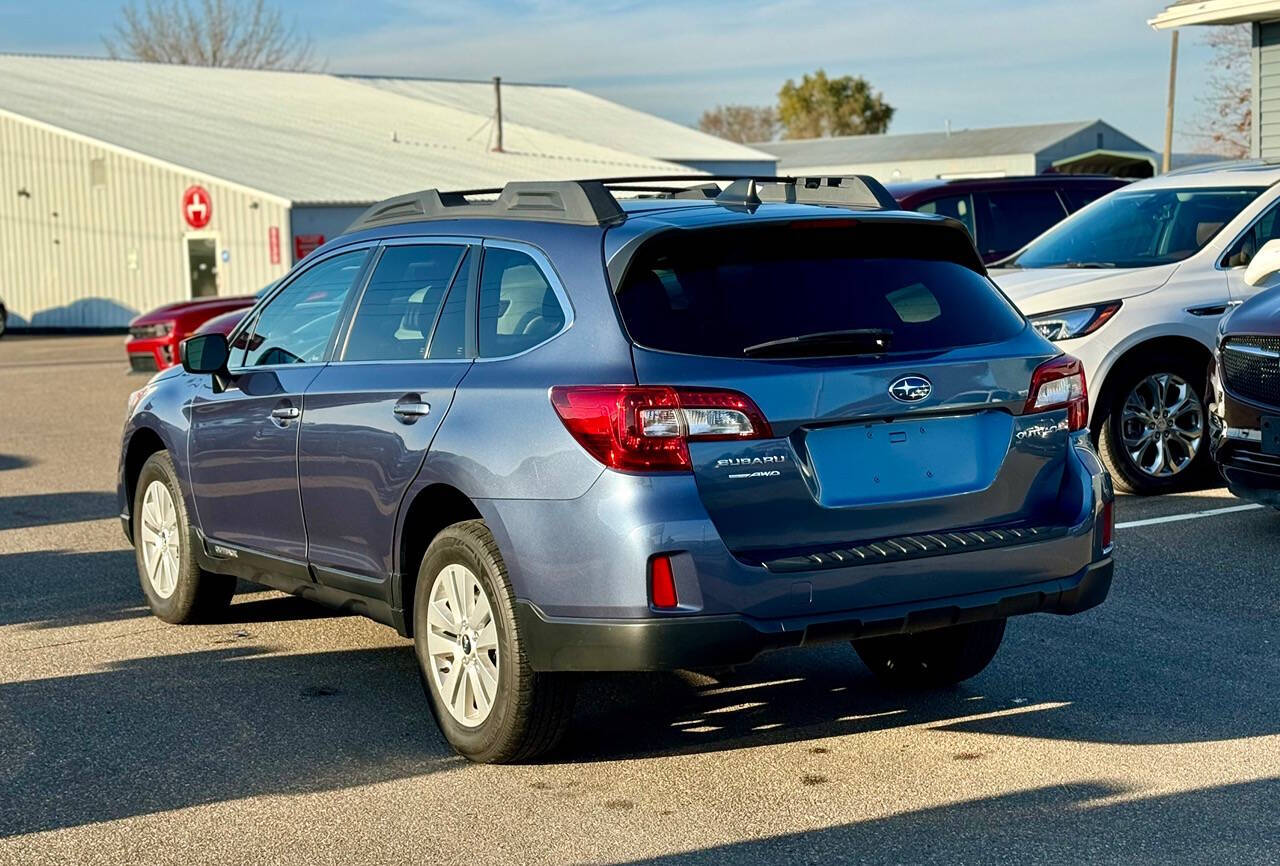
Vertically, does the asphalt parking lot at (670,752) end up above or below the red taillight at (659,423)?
below

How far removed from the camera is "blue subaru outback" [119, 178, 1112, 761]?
483cm

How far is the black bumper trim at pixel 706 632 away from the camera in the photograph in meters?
4.81

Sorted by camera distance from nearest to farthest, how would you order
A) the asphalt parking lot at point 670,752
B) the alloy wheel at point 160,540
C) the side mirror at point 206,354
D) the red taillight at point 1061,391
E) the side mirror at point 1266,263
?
the asphalt parking lot at point 670,752 → the red taillight at point 1061,391 → the side mirror at point 206,354 → the alloy wheel at point 160,540 → the side mirror at point 1266,263

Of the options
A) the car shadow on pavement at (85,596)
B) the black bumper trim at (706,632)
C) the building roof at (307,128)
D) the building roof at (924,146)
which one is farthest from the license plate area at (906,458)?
the building roof at (924,146)

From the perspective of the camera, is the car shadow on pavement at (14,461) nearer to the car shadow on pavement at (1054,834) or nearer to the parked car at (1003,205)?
the parked car at (1003,205)

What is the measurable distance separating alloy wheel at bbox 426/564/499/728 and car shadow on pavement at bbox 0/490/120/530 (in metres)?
5.13

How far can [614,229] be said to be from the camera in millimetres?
5258

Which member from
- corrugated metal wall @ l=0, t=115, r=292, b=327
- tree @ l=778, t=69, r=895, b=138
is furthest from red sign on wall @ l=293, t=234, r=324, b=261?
tree @ l=778, t=69, r=895, b=138

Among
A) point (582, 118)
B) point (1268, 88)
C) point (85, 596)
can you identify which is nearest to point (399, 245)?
point (85, 596)

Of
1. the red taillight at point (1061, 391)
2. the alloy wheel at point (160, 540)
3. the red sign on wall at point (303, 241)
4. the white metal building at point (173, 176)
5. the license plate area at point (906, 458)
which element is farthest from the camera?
the white metal building at point (173, 176)

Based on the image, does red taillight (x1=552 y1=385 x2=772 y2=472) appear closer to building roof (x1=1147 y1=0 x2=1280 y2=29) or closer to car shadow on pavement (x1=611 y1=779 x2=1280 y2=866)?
car shadow on pavement (x1=611 y1=779 x2=1280 y2=866)

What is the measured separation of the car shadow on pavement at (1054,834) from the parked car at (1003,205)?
958 centimetres

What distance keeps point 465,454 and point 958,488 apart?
1.49 metres

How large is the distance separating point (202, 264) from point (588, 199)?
1463 inches
